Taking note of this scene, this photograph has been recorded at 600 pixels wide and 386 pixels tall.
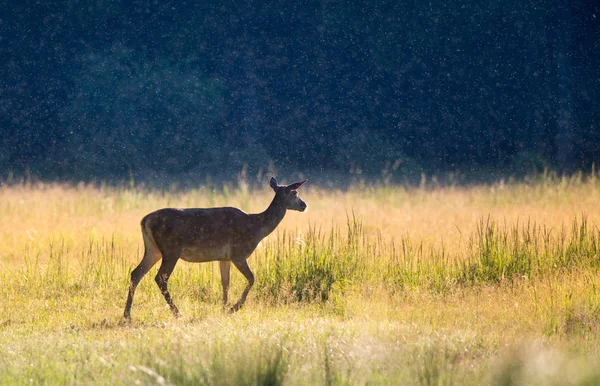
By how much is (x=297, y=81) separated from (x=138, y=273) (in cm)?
2138

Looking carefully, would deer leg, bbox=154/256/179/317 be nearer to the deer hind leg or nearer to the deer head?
the deer hind leg

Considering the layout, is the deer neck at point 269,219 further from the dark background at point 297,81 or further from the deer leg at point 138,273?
the dark background at point 297,81

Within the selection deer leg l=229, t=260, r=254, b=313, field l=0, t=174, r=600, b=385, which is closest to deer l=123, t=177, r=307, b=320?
deer leg l=229, t=260, r=254, b=313

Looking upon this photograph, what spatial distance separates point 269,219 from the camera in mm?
9930

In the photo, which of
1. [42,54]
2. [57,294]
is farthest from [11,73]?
[57,294]

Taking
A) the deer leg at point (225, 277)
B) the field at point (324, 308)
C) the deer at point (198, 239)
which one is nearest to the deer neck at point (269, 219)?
the deer at point (198, 239)

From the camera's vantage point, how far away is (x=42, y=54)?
29.6 meters

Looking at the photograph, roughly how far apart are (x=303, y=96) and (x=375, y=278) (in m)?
20.0

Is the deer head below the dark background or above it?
below

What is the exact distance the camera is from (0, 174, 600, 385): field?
6.54 metres

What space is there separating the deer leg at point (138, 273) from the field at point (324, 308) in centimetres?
14

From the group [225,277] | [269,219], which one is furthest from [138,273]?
[269,219]

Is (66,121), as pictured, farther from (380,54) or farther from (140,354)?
(140,354)

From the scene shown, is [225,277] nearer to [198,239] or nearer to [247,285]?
[247,285]
